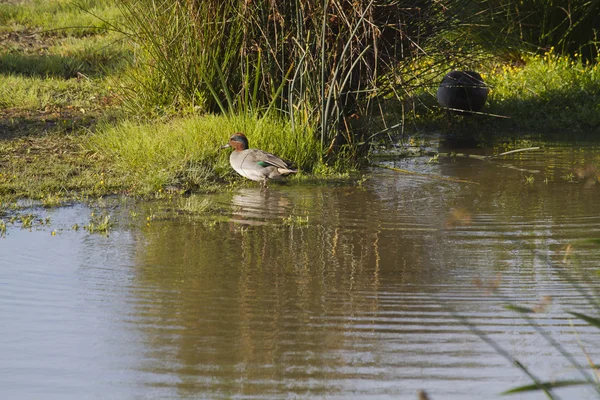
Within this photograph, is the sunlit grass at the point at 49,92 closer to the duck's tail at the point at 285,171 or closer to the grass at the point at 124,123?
the grass at the point at 124,123

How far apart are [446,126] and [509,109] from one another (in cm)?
107

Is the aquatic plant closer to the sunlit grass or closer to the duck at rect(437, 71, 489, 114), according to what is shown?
the sunlit grass

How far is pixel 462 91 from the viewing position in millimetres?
10891

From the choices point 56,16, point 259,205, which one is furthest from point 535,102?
point 56,16

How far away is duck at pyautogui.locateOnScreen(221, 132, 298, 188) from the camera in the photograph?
26.2 ft

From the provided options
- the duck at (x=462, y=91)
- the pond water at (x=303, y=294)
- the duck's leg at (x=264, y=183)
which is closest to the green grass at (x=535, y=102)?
the duck at (x=462, y=91)

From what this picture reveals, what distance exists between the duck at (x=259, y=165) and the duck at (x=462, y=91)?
3.33 meters

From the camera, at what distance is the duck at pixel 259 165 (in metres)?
7.98

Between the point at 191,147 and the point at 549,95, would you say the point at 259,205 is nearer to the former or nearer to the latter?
the point at 191,147

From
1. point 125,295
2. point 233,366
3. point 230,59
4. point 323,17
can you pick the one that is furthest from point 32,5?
point 233,366

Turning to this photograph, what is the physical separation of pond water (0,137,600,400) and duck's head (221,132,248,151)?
1.60ft

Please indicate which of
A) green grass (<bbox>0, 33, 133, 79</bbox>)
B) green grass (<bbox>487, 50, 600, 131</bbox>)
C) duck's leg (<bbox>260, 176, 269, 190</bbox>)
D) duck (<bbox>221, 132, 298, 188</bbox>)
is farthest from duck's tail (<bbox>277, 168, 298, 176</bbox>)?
green grass (<bbox>0, 33, 133, 79</bbox>)

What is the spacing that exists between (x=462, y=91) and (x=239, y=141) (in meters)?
3.70

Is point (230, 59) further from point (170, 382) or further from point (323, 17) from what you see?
point (170, 382)
